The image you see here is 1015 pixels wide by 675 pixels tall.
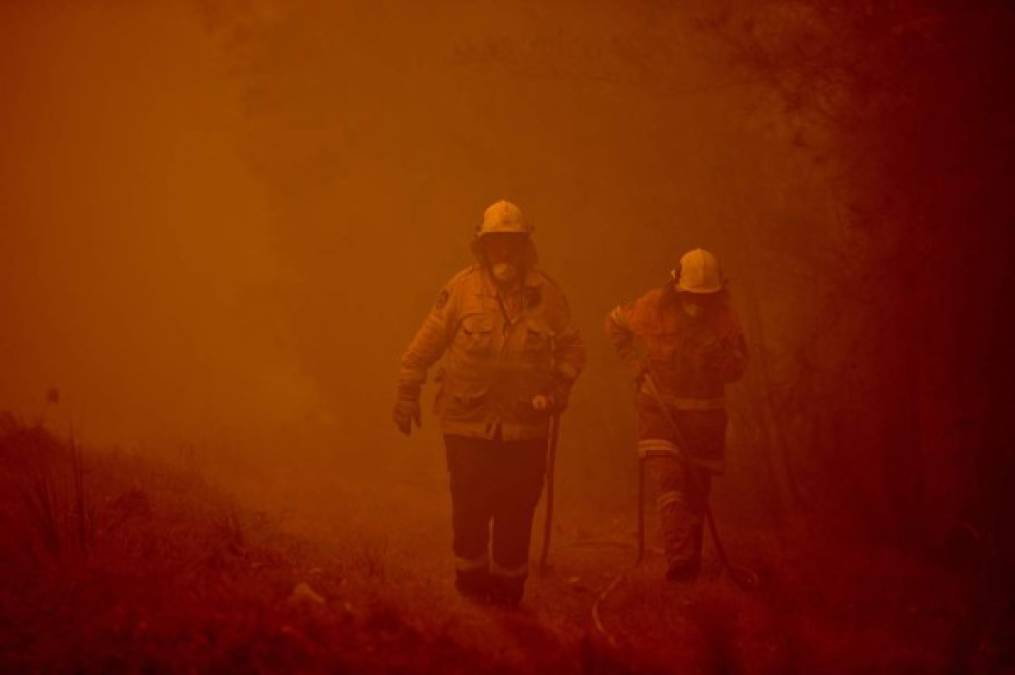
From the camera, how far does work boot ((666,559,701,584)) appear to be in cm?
553

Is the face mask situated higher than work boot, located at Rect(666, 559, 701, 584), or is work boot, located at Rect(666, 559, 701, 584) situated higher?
the face mask

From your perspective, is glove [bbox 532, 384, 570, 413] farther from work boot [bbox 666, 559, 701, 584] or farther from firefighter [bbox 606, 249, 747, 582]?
work boot [bbox 666, 559, 701, 584]

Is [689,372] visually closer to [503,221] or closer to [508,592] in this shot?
[503,221]

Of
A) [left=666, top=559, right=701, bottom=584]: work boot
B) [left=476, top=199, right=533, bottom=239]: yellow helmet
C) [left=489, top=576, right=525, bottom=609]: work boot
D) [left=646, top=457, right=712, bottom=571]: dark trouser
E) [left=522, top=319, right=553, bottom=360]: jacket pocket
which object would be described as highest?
[left=476, top=199, right=533, bottom=239]: yellow helmet

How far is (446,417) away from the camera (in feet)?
16.7

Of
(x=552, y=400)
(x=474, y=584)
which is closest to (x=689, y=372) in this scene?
(x=552, y=400)

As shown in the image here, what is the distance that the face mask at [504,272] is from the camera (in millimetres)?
5160

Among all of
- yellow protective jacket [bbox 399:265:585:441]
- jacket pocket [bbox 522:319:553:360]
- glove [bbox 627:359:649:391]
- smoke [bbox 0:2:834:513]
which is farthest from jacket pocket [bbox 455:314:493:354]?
smoke [bbox 0:2:834:513]

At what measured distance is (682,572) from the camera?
218 inches

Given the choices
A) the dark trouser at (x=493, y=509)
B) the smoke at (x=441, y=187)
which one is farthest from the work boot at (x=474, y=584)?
the smoke at (x=441, y=187)

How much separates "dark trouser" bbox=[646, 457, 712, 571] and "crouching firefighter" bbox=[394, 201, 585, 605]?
40.5 inches

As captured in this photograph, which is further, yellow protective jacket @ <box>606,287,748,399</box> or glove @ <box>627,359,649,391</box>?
glove @ <box>627,359,649,391</box>

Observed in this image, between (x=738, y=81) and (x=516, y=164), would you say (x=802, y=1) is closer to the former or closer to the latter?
(x=738, y=81)

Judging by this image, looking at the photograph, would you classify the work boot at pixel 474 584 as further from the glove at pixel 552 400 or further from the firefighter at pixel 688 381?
the firefighter at pixel 688 381
